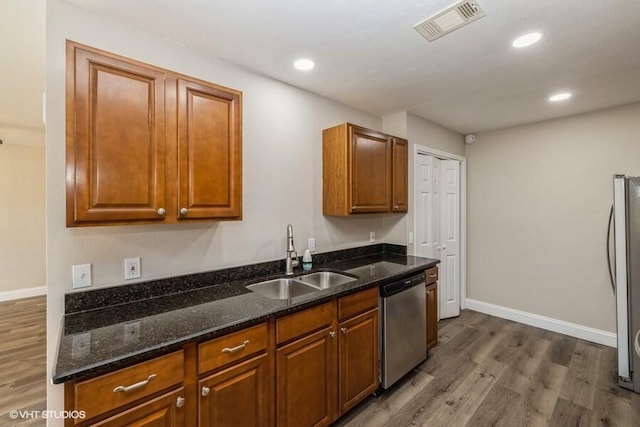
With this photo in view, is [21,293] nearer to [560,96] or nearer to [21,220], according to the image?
[21,220]

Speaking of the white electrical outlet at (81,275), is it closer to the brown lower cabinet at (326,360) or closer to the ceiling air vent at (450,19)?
the brown lower cabinet at (326,360)

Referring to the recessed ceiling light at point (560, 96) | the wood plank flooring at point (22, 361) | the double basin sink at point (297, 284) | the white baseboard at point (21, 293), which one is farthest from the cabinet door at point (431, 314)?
the white baseboard at point (21, 293)

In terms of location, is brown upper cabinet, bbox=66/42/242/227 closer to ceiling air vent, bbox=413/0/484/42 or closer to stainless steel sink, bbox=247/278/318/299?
stainless steel sink, bbox=247/278/318/299

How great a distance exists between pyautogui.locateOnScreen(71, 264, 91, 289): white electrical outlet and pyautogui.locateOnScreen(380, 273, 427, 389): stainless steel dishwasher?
188 cm

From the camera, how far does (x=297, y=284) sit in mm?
2279

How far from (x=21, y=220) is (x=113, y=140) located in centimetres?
521

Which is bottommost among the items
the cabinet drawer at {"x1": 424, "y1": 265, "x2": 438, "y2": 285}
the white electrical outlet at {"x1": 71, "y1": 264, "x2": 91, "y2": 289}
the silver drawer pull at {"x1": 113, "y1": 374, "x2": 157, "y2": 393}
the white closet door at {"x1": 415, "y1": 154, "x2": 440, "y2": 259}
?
the silver drawer pull at {"x1": 113, "y1": 374, "x2": 157, "y2": 393}

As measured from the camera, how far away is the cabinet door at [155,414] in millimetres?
1090

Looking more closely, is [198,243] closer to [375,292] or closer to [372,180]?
[375,292]

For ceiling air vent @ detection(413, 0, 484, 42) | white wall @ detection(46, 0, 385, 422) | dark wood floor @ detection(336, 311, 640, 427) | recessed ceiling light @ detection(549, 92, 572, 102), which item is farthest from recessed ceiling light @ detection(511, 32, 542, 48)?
dark wood floor @ detection(336, 311, 640, 427)

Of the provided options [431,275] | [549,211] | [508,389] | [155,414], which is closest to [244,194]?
[155,414]

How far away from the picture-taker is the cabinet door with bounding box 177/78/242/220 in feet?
5.11

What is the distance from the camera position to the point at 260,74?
90.0 inches

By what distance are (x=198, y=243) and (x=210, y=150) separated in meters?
0.69
